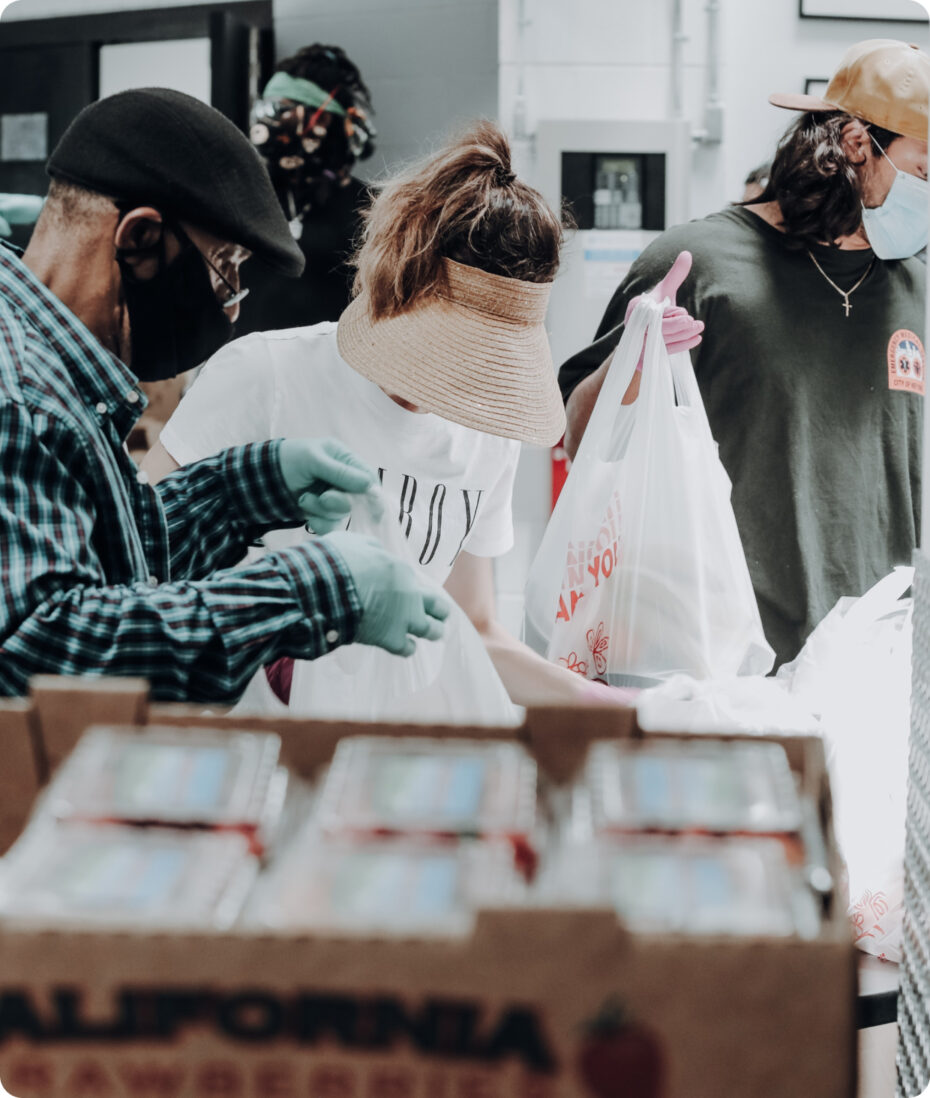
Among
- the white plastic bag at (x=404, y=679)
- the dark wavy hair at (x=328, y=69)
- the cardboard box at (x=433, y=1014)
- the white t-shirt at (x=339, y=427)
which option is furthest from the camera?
the dark wavy hair at (x=328, y=69)

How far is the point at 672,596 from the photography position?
154 centimetres

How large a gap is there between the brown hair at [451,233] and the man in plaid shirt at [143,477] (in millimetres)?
178

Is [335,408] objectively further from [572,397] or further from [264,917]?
[264,917]

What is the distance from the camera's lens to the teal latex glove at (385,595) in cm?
96

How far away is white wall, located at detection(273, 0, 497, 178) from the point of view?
9.75ft

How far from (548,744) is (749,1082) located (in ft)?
0.76

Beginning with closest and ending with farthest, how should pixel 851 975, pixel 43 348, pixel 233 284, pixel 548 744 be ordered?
pixel 851 975
pixel 548 744
pixel 43 348
pixel 233 284

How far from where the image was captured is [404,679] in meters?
1.30

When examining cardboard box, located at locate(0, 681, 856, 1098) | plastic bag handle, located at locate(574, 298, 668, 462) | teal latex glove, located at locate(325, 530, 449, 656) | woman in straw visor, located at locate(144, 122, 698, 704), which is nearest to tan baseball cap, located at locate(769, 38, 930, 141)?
plastic bag handle, located at locate(574, 298, 668, 462)

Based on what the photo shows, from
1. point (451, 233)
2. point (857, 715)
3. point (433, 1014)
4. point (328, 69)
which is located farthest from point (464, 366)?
point (328, 69)

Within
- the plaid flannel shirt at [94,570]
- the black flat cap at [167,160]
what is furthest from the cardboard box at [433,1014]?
the black flat cap at [167,160]

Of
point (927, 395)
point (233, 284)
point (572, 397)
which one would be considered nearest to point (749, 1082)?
point (927, 395)

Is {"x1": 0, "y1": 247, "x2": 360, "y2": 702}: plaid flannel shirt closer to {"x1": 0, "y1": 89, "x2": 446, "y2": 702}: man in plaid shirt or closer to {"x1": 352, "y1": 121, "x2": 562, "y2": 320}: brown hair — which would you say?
{"x1": 0, "y1": 89, "x2": 446, "y2": 702}: man in plaid shirt

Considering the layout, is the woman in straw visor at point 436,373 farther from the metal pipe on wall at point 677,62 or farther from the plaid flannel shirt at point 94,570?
the metal pipe on wall at point 677,62
